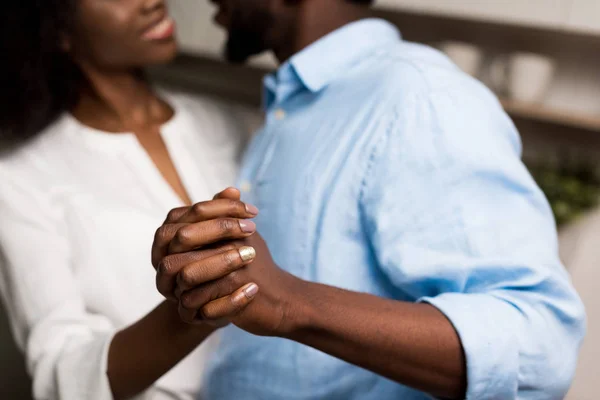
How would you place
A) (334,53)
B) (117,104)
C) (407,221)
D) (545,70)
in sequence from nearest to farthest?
(407,221) < (334,53) < (117,104) < (545,70)

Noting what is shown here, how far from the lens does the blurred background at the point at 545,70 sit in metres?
0.91

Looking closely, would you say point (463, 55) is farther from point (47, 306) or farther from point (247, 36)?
point (47, 306)

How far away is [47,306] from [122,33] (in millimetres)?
404

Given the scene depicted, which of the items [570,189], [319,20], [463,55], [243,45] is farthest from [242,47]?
[570,189]

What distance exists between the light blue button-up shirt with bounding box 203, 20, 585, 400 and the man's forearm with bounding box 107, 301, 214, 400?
9 centimetres

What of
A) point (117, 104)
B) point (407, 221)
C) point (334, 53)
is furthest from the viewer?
point (117, 104)

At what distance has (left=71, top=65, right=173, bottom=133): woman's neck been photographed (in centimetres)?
80

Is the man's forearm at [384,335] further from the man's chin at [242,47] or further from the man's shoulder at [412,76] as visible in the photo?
the man's chin at [242,47]

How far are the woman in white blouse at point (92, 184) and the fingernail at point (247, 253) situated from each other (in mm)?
201

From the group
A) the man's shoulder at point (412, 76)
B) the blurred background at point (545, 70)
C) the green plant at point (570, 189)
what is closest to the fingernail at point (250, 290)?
the man's shoulder at point (412, 76)

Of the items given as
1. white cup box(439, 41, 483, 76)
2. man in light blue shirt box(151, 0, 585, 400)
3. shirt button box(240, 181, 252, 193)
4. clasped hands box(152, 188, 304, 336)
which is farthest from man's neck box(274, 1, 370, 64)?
white cup box(439, 41, 483, 76)

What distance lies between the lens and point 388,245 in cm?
45

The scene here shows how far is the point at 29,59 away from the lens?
0.75 metres

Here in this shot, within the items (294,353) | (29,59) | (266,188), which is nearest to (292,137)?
(266,188)
